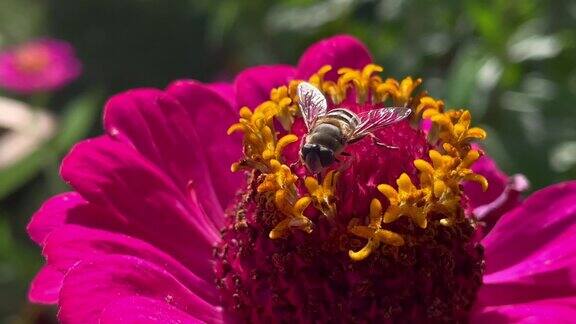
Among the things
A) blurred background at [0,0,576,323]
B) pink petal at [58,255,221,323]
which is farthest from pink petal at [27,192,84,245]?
blurred background at [0,0,576,323]

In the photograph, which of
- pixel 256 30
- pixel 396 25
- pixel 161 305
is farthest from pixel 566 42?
pixel 161 305

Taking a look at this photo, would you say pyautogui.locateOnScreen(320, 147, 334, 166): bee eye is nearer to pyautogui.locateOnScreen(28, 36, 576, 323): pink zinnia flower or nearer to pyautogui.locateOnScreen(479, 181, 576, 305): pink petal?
pyautogui.locateOnScreen(28, 36, 576, 323): pink zinnia flower

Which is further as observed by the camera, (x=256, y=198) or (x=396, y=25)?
(x=396, y=25)

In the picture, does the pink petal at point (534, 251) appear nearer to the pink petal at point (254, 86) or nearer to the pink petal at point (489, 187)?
the pink petal at point (489, 187)

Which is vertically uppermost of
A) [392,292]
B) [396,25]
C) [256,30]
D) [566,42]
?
[392,292]

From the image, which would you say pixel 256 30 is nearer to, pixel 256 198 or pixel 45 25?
pixel 256 198

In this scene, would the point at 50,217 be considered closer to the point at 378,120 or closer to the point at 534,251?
the point at 378,120

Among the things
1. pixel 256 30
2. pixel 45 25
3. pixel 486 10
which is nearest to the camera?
pixel 486 10
